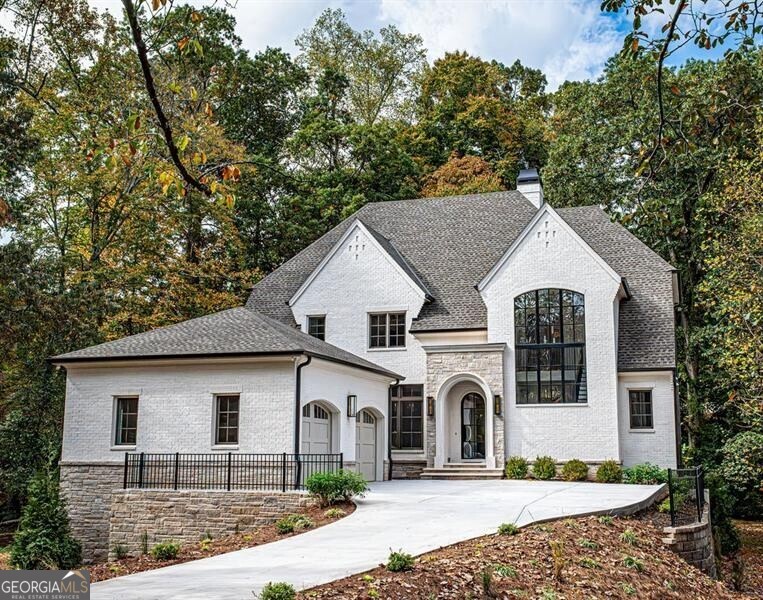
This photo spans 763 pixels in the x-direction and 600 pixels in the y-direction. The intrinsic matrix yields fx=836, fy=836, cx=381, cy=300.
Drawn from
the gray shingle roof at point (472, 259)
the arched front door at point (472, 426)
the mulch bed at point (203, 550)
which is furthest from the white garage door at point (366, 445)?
the mulch bed at point (203, 550)

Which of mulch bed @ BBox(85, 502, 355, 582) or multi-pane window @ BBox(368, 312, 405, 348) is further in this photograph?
multi-pane window @ BBox(368, 312, 405, 348)

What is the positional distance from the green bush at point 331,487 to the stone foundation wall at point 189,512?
0.25 m

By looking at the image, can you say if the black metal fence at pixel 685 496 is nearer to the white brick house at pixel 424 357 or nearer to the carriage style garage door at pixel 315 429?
the white brick house at pixel 424 357

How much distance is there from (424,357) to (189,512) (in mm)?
12580

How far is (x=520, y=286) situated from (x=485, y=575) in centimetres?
1812

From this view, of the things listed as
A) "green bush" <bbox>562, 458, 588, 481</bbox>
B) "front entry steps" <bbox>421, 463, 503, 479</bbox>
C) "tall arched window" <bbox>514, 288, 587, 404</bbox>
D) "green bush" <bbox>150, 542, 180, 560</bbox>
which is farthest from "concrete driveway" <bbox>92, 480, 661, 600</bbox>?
"tall arched window" <bbox>514, 288, 587, 404</bbox>

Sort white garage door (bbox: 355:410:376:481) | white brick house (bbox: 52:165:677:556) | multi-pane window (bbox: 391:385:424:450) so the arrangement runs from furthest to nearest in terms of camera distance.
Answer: multi-pane window (bbox: 391:385:424:450), white garage door (bbox: 355:410:376:481), white brick house (bbox: 52:165:677:556)

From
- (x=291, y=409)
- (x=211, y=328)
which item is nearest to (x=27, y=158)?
(x=211, y=328)

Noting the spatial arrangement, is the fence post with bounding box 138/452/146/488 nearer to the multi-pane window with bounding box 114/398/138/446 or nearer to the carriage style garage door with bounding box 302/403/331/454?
the multi-pane window with bounding box 114/398/138/446

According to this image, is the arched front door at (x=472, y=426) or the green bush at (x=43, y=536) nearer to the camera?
the green bush at (x=43, y=536)

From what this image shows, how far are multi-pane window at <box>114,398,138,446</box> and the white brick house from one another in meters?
0.04

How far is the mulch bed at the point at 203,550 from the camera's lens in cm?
1200

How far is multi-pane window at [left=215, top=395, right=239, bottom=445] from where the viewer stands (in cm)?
2078

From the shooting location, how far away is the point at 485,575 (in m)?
9.77
